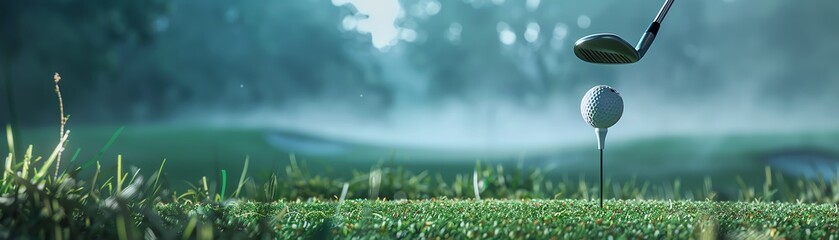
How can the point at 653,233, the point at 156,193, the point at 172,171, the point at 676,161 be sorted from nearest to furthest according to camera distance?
1. the point at 653,233
2. the point at 156,193
3. the point at 172,171
4. the point at 676,161

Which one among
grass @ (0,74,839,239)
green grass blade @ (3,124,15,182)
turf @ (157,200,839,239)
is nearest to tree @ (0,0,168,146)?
grass @ (0,74,839,239)

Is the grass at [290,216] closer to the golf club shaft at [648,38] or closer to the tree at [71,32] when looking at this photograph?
the golf club shaft at [648,38]

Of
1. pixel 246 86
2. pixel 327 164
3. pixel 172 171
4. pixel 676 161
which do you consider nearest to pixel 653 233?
pixel 327 164

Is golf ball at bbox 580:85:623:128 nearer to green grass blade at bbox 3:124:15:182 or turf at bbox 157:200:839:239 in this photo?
turf at bbox 157:200:839:239

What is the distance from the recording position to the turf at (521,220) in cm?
382

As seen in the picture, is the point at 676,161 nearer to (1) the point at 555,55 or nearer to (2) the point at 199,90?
(1) the point at 555,55

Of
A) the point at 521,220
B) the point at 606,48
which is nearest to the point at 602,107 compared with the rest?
the point at 606,48

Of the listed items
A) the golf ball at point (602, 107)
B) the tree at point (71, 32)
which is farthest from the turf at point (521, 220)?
the tree at point (71, 32)

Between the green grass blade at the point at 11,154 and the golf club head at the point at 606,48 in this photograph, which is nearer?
the green grass blade at the point at 11,154

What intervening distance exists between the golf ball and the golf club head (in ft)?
1.12

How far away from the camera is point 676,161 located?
14.7 m

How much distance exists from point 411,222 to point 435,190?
4.27m

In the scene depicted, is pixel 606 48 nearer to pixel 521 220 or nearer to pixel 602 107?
pixel 602 107

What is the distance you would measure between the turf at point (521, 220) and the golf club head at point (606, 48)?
98 cm
